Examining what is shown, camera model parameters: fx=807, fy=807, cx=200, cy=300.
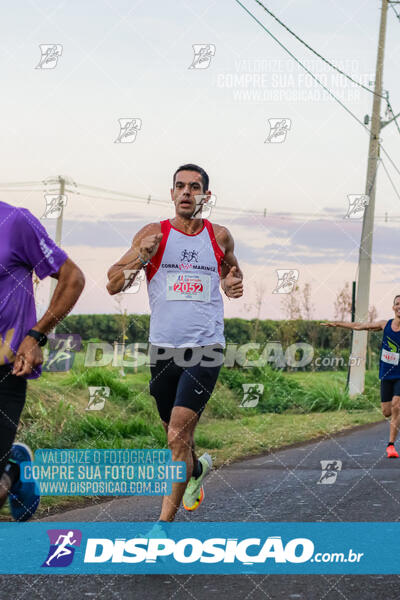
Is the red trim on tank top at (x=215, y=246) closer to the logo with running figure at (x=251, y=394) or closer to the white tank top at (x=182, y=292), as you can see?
the white tank top at (x=182, y=292)

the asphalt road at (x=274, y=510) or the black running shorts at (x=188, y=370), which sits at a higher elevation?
the black running shorts at (x=188, y=370)

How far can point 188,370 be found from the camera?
5.23 meters

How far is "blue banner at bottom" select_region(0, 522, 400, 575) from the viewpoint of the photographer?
4855 millimetres

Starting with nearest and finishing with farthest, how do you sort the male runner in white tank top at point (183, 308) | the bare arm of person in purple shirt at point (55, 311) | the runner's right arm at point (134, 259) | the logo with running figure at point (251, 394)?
1. the bare arm of person in purple shirt at point (55, 311)
2. the runner's right arm at point (134, 259)
3. the male runner in white tank top at point (183, 308)
4. the logo with running figure at point (251, 394)

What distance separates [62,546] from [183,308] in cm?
173

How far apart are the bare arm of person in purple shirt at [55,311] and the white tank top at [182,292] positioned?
1.15 m

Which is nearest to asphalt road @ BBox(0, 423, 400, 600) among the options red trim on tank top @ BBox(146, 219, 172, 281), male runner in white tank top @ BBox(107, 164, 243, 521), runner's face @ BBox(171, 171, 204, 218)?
male runner in white tank top @ BBox(107, 164, 243, 521)

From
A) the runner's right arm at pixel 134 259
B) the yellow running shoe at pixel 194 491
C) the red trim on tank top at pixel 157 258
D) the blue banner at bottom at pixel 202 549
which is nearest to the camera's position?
the blue banner at bottom at pixel 202 549

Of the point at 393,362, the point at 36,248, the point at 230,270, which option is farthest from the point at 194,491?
the point at 393,362

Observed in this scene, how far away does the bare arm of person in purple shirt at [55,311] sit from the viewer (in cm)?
386

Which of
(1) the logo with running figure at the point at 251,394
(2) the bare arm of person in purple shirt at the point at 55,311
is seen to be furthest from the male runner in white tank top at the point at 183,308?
(1) the logo with running figure at the point at 251,394

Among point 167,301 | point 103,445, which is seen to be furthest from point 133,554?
point 103,445

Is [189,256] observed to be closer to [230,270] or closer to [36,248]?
[230,270]

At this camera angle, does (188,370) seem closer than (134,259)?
No
